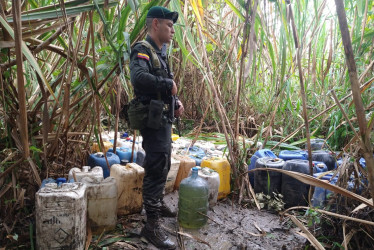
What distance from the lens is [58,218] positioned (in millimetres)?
1769

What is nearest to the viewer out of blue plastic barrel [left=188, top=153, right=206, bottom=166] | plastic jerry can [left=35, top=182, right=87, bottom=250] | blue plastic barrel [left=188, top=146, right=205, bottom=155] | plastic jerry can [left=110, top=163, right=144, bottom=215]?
plastic jerry can [left=35, top=182, right=87, bottom=250]

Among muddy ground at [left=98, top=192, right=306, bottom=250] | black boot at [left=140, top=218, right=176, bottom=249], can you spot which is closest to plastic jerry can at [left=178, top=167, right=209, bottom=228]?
muddy ground at [left=98, top=192, right=306, bottom=250]

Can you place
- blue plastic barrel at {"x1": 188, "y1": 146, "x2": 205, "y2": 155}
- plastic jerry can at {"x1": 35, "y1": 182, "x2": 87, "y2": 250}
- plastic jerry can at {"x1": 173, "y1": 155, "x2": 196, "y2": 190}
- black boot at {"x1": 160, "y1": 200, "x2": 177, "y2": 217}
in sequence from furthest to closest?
blue plastic barrel at {"x1": 188, "y1": 146, "x2": 205, "y2": 155} < plastic jerry can at {"x1": 173, "y1": 155, "x2": 196, "y2": 190} < black boot at {"x1": 160, "y1": 200, "x2": 177, "y2": 217} < plastic jerry can at {"x1": 35, "y1": 182, "x2": 87, "y2": 250}

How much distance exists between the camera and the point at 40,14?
5.16 feet

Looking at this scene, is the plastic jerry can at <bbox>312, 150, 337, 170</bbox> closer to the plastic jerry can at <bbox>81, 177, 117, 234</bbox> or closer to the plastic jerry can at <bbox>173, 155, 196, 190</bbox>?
the plastic jerry can at <bbox>173, 155, 196, 190</bbox>

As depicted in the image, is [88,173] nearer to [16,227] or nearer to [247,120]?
[16,227]

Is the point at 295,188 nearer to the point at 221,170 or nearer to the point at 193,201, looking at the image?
the point at 221,170

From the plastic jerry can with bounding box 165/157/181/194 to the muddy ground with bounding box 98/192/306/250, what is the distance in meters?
0.22

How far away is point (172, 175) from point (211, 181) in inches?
18.2

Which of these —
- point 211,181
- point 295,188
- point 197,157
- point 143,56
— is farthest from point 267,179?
point 143,56

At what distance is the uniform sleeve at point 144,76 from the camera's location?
6.87 feet

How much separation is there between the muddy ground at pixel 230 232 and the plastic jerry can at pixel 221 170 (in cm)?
20

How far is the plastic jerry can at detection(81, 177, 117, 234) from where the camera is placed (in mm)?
2180

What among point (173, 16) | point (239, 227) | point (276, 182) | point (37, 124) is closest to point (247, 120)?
point (276, 182)
